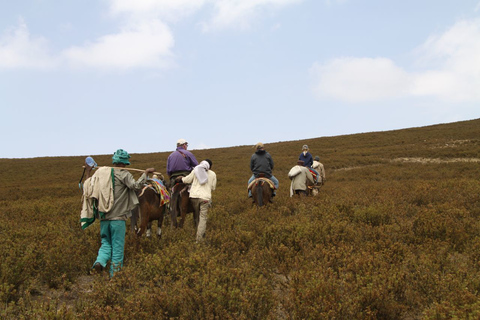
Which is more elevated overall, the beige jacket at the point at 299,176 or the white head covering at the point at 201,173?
the white head covering at the point at 201,173

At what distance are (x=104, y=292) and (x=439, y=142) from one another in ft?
124

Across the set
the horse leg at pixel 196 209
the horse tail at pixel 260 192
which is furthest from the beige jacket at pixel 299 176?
the horse leg at pixel 196 209

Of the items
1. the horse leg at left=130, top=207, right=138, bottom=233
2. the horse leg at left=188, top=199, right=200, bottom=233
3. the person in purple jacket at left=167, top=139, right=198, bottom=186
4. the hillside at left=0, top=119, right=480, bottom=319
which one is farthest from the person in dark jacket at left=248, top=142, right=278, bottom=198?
the horse leg at left=130, top=207, right=138, bottom=233

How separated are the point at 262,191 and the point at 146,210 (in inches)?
153

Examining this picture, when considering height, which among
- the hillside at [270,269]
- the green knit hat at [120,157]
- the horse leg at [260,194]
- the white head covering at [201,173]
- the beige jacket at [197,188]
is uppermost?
the green knit hat at [120,157]

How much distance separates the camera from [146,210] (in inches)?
256

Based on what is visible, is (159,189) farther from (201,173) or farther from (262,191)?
(262,191)

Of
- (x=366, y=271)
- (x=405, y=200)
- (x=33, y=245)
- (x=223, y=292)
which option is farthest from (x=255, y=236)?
(x=405, y=200)

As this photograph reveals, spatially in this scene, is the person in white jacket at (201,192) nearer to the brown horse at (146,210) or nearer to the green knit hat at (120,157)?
the brown horse at (146,210)

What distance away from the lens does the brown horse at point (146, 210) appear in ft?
21.0

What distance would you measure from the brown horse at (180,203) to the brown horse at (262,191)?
2485 millimetres

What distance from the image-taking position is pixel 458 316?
3.05 meters

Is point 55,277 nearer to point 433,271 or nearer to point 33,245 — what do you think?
point 33,245

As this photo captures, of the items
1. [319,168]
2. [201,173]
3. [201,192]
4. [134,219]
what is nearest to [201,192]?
[201,192]
